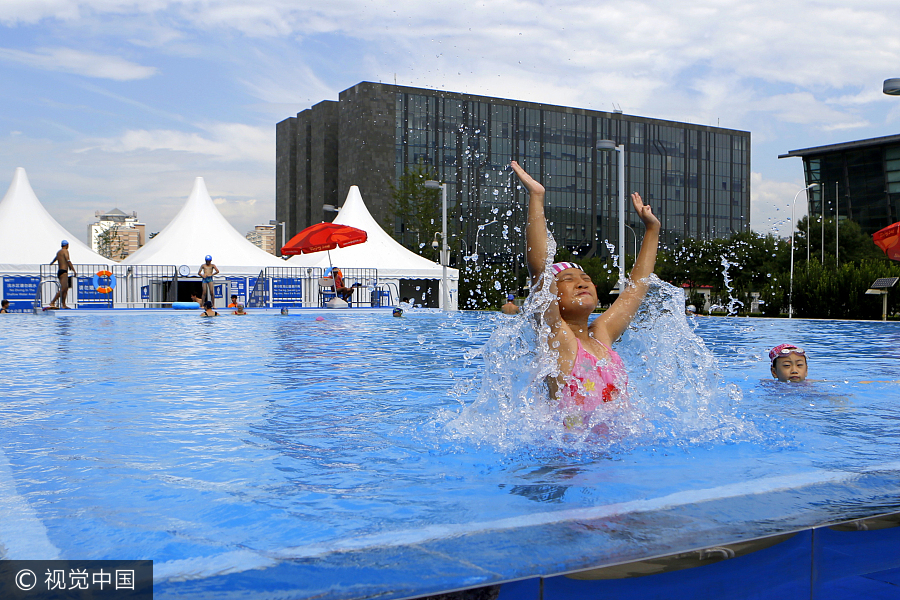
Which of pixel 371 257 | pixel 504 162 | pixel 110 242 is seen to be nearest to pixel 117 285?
pixel 371 257

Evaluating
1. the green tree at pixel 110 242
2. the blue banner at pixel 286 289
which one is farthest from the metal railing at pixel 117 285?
the green tree at pixel 110 242

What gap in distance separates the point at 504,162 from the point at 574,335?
77.8 metres

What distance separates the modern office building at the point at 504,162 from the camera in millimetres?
73938

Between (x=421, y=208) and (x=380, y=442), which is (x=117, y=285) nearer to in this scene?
(x=380, y=442)

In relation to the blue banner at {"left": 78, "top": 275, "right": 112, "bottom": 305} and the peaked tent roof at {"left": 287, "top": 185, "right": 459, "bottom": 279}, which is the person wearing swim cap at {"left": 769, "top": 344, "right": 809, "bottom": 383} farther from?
the blue banner at {"left": 78, "top": 275, "right": 112, "bottom": 305}

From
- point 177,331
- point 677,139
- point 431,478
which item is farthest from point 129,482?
point 677,139

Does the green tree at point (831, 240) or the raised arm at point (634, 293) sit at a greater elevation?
the green tree at point (831, 240)

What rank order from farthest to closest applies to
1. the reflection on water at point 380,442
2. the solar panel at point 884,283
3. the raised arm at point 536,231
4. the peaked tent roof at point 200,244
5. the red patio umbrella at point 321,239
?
1. the peaked tent roof at point 200,244
2. the red patio umbrella at point 321,239
3. the solar panel at point 884,283
4. the raised arm at point 536,231
5. the reflection on water at point 380,442

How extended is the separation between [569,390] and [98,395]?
4.05 meters

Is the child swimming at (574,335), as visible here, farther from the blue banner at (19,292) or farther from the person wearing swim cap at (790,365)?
the blue banner at (19,292)

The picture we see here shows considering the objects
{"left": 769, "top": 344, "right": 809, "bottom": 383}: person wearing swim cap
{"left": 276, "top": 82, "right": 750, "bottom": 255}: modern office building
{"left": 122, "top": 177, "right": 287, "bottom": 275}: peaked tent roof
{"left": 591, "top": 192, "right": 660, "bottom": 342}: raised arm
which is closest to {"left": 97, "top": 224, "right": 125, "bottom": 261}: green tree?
{"left": 276, "top": 82, "right": 750, "bottom": 255}: modern office building

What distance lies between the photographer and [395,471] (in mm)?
3637

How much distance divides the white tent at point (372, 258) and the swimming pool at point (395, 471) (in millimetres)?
18093

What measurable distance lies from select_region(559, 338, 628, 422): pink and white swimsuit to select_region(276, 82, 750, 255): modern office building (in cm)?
6485
